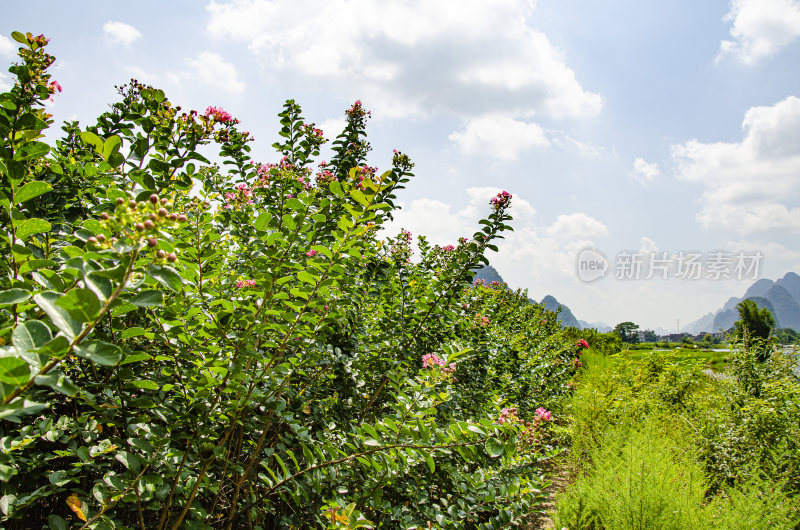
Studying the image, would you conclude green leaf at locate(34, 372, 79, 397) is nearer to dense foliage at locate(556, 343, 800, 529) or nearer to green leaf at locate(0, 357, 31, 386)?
green leaf at locate(0, 357, 31, 386)

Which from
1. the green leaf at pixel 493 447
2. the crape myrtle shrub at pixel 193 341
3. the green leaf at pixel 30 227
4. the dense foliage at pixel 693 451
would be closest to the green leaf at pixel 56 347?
the crape myrtle shrub at pixel 193 341

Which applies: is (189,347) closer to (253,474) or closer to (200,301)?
(200,301)

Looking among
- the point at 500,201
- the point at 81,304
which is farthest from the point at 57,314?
the point at 500,201

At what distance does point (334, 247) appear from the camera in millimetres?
1453

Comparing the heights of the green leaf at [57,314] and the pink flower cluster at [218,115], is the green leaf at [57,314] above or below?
below

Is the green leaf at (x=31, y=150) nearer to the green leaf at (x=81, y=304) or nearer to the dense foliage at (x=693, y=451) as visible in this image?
the green leaf at (x=81, y=304)

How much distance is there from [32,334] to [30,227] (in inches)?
20.7

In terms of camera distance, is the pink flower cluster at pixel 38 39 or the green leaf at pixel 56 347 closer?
the green leaf at pixel 56 347

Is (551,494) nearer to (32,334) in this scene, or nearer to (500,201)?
(500,201)

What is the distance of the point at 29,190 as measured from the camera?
1024mm

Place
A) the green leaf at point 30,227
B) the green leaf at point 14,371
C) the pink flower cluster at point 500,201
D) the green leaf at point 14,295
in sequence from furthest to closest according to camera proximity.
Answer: the pink flower cluster at point 500,201, the green leaf at point 30,227, the green leaf at point 14,295, the green leaf at point 14,371

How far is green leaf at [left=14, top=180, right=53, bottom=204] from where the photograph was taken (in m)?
1.00

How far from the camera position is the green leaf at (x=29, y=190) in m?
1.00

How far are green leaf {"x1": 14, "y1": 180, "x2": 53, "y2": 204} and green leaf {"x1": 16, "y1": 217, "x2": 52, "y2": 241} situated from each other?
86 mm
